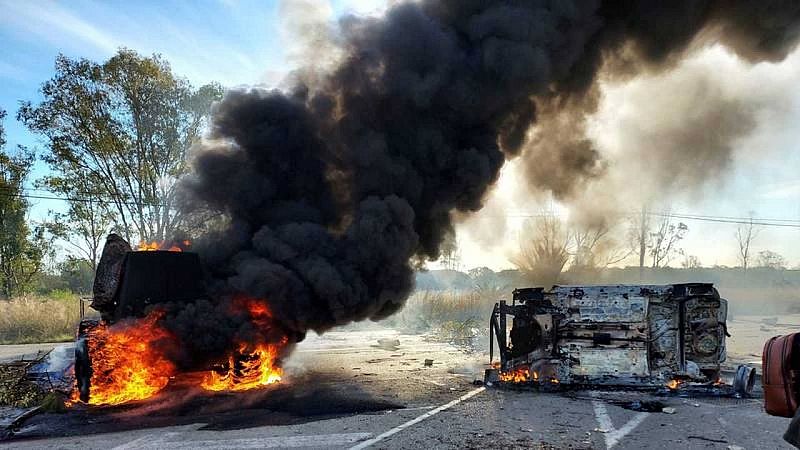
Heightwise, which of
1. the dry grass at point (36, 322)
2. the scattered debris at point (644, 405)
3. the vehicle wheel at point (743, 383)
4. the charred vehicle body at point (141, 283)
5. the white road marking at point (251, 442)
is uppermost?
the charred vehicle body at point (141, 283)

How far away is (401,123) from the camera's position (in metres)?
14.2

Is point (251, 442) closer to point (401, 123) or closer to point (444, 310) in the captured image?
point (401, 123)

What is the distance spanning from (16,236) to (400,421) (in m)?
31.9

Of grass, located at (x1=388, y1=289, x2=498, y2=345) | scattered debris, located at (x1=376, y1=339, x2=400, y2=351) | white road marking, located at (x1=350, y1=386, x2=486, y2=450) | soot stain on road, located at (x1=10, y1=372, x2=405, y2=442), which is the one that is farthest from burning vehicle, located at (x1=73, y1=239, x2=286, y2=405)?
grass, located at (x1=388, y1=289, x2=498, y2=345)

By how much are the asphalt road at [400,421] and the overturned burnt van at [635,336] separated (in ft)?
1.50

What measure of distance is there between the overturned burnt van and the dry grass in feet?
69.8

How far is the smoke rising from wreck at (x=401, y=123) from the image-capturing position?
12461 millimetres

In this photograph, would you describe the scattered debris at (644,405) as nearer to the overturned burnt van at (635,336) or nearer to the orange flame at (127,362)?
the overturned burnt van at (635,336)

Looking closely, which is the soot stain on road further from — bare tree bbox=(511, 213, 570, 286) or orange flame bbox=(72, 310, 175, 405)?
bare tree bbox=(511, 213, 570, 286)

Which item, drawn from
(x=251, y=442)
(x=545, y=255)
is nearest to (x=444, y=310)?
(x=545, y=255)

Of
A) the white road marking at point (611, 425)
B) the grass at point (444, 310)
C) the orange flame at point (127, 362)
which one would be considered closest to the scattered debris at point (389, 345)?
the grass at point (444, 310)

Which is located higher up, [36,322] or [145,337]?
[145,337]

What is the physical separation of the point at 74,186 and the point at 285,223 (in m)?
16.4

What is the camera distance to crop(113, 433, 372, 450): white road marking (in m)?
6.64
